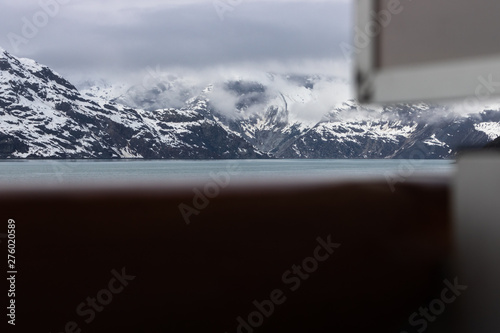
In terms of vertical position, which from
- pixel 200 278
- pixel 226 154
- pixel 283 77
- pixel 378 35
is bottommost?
pixel 200 278

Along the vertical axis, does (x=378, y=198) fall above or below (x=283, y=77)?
below

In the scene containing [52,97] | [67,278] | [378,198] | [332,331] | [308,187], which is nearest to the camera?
[332,331]

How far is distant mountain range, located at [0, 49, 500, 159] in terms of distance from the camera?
10594 mm

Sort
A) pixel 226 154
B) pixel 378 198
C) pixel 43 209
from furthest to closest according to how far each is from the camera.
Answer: pixel 226 154, pixel 378 198, pixel 43 209

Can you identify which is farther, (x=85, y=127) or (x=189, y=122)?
(x=85, y=127)

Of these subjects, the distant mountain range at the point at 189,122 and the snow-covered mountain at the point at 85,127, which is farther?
the snow-covered mountain at the point at 85,127

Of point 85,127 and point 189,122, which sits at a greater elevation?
point 85,127

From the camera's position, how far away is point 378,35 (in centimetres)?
181

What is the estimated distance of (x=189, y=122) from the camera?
16.7 m

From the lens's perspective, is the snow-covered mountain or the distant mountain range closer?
the distant mountain range

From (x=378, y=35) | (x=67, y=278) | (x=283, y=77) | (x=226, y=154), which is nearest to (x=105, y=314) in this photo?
(x=67, y=278)

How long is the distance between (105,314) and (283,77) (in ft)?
76.2

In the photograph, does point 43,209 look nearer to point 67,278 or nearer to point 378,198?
point 67,278

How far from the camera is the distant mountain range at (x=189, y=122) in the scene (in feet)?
34.8
